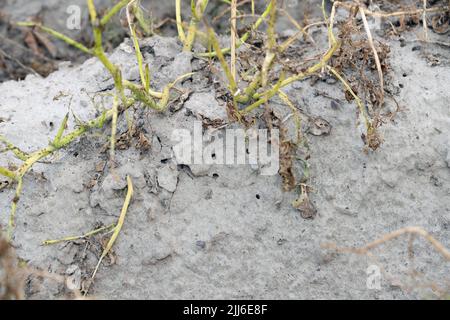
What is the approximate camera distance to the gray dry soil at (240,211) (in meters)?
1.76

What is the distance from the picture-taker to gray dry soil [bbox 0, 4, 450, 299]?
1.76 m

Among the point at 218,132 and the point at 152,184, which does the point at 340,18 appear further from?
the point at 152,184

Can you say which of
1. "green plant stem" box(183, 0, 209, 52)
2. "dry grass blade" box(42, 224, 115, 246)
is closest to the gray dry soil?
"dry grass blade" box(42, 224, 115, 246)

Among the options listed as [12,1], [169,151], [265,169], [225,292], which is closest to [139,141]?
[169,151]

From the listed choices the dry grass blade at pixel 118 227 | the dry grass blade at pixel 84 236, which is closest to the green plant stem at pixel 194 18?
the dry grass blade at pixel 118 227

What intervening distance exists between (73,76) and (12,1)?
36.7 inches

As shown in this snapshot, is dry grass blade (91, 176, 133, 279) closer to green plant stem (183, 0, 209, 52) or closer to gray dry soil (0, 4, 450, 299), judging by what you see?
gray dry soil (0, 4, 450, 299)

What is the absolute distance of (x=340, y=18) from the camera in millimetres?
2361

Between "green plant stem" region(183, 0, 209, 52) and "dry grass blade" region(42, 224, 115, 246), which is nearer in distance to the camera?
"dry grass blade" region(42, 224, 115, 246)

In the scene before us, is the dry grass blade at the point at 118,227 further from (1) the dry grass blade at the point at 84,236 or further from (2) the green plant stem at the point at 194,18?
(2) the green plant stem at the point at 194,18

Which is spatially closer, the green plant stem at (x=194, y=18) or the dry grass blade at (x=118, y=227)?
the dry grass blade at (x=118, y=227)
